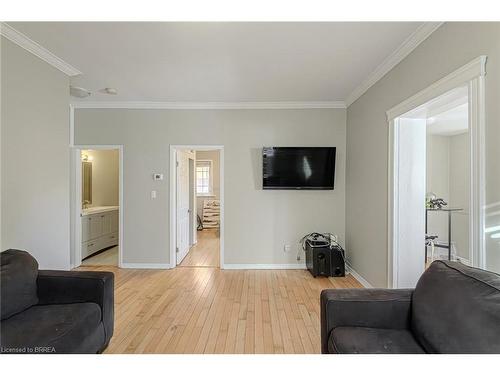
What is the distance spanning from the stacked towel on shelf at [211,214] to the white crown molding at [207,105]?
4.22 m

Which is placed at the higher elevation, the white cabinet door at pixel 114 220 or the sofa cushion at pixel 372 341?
the white cabinet door at pixel 114 220

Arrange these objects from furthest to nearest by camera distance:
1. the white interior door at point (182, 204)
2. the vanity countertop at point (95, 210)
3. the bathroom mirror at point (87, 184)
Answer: the bathroom mirror at point (87, 184)
the vanity countertop at point (95, 210)
the white interior door at point (182, 204)

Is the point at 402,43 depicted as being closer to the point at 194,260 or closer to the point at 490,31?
the point at 490,31

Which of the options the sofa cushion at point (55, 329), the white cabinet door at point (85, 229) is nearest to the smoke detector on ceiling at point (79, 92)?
the white cabinet door at point (85, 229)

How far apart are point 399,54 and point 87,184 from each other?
567 cm

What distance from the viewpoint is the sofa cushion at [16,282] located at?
5.24 feet

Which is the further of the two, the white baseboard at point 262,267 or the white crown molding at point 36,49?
the white baseboard at point 262,267

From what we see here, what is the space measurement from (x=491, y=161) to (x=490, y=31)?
782 mm

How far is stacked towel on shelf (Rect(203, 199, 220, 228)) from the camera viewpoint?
7.66 meters

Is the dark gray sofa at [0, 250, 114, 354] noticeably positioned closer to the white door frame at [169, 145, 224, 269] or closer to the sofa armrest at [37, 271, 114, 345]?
the sofa armrest at [37, 271, 114, 345]

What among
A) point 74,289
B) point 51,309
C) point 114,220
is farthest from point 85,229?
point 51,309

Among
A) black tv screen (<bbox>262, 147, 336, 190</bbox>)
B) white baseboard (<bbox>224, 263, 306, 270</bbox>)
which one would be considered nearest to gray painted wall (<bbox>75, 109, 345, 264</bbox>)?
white baseboard (<bbox>224, 263, 306, 270</bbox>)

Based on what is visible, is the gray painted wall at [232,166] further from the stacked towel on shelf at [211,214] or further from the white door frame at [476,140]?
the stacked towel on shelf at [211,214]

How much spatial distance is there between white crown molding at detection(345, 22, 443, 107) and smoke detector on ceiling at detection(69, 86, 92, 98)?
12.3 feet
